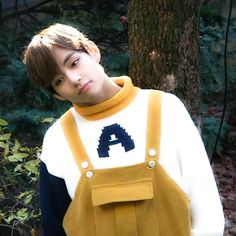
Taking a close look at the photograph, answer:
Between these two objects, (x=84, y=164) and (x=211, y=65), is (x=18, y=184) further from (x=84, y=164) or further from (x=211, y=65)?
(x=211, y=65)

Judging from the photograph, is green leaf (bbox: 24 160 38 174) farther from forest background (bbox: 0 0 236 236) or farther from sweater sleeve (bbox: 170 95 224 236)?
sweater sleeve (bbox: 170 95 224 236)

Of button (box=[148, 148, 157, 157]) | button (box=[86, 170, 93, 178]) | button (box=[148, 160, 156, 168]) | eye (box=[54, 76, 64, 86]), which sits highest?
eye (box=[54, 76, 64, 86])

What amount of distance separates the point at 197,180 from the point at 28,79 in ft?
7.28

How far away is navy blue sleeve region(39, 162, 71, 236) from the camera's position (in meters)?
1.54

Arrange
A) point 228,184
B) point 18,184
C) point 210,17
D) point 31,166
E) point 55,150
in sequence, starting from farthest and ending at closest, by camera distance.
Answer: point 228,184, point 210,17, point 18,184, point 31,166, point 55,150

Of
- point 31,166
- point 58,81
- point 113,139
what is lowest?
point 31,166

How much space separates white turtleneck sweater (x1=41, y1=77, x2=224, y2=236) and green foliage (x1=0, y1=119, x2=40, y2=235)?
96 cm

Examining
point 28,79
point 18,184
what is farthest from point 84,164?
point 28,79

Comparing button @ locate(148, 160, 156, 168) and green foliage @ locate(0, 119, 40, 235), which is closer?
button @ locate(148, 160, 156, 168)

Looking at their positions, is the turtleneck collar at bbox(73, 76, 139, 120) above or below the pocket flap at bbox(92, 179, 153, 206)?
above

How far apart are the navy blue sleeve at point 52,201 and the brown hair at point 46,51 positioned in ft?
0.94

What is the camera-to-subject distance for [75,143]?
1.50m

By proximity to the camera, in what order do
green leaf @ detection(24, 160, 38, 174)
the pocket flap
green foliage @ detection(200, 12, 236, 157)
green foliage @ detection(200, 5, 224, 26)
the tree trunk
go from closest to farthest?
1. the pocket flap
2. the tree trunk
3. green leaf @ detection(24, 160, 38, 174)
4. green foliage @ detection(200, 12, 236, 157)
5. green foliage @ detection(200, 5, 224, 26)

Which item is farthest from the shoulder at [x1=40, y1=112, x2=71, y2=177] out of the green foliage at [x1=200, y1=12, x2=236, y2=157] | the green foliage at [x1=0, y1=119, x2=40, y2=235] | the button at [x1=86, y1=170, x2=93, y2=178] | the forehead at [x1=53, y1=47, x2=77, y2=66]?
the green foliage at [x1=200, y1=12, x2=236, y2=157]
